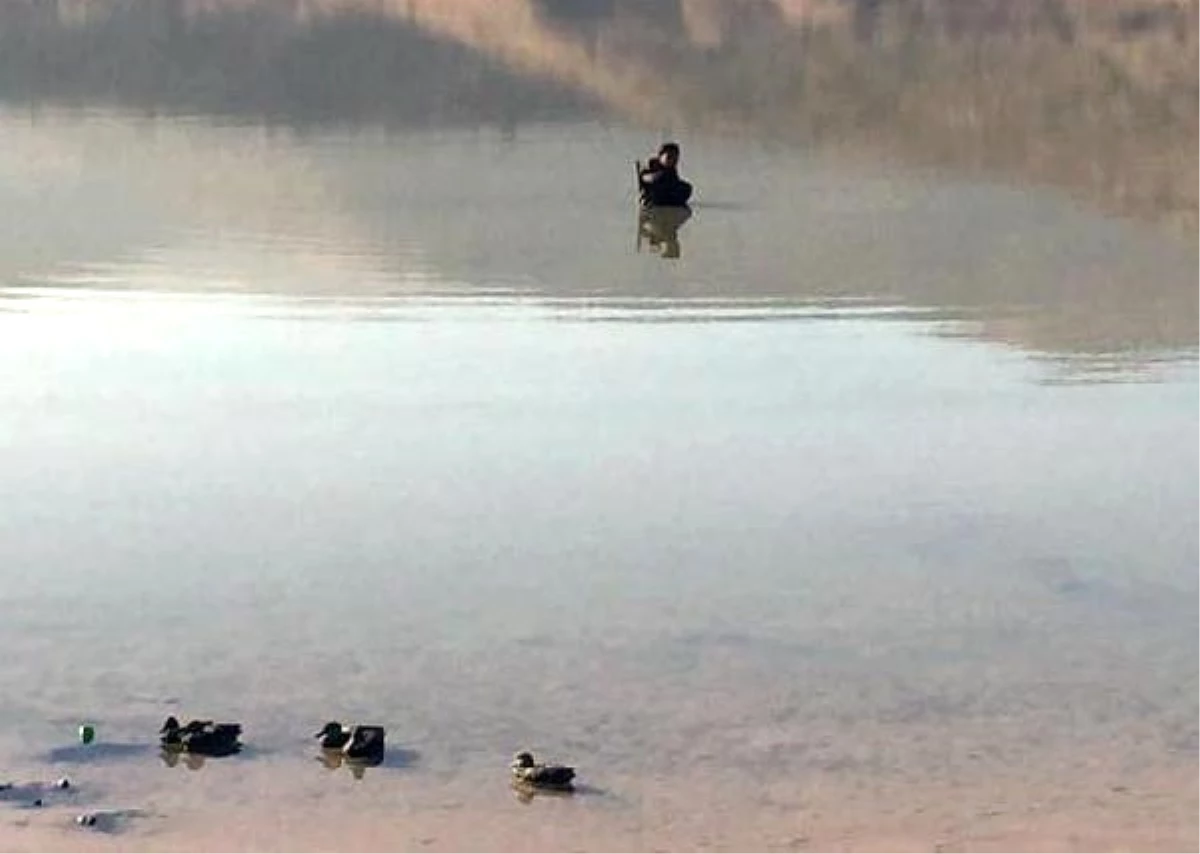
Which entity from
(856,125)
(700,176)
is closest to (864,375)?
(700,176)

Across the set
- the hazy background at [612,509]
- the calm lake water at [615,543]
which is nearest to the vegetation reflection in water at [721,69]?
the hazy background at [612,509]

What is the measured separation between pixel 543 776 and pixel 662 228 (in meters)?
16.2

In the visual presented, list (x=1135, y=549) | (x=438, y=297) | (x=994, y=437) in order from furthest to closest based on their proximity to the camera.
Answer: (x=438, y=297) → (x=994, y=437) → (x=1135, y=549)

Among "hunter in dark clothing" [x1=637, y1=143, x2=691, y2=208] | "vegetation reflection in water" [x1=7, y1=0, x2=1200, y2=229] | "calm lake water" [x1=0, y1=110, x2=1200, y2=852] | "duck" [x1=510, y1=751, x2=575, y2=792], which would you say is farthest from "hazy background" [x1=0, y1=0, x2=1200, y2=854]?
"vegetation reflection in water" [x1=7, y1=0, x2=1200, y2=229]

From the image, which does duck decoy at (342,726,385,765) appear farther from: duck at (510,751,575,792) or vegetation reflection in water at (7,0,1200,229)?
vegetation reflection in water at (7,0,1200,229)

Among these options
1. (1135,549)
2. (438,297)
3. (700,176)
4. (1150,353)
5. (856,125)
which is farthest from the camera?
(856,125)

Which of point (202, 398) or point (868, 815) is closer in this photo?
point (868, 815)

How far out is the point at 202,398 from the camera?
50.1 ft

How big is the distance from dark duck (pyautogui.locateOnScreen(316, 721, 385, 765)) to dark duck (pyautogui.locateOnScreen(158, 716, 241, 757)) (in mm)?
317

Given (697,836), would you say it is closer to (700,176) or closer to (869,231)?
(869,231)

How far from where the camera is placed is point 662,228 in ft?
79.1

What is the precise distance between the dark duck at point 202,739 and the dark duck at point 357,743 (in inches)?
12.5

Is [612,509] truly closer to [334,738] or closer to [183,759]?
[334,738]

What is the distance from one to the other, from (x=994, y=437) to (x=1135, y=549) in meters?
2.54
